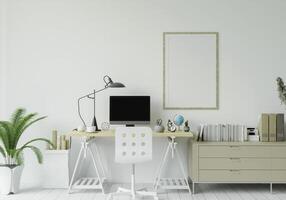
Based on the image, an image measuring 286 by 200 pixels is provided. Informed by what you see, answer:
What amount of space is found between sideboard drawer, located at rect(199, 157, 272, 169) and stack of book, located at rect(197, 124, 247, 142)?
322 mm

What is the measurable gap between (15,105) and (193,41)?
2606 millimetres

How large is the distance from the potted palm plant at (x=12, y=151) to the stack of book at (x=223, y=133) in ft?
6.58

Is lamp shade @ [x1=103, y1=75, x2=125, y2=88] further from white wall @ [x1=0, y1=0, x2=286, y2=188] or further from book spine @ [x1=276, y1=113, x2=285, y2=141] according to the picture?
book spine @ [x1=276, y1=113, x2=285, y2=141]

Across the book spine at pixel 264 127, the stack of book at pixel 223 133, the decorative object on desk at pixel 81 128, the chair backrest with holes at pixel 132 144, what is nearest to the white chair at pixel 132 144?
the chair backrest with holes at pixel 132 144

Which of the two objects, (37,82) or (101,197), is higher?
(37,82)

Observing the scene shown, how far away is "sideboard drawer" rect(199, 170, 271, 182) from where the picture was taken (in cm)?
477

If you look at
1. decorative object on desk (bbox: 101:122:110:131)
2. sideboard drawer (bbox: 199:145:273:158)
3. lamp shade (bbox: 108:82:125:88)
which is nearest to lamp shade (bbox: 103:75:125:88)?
lamp shade (bbox: 108:82:125:88)

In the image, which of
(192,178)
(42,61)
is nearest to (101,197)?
(192,178)

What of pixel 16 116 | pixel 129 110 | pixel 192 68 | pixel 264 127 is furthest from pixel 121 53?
pixel 264 127

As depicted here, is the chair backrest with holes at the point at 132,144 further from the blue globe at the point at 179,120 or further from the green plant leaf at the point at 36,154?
the green plant leaf at the point at 36,154

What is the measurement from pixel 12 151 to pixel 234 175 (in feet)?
8.98

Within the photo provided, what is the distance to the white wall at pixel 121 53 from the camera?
17.6 feet

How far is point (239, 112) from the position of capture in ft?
17.6

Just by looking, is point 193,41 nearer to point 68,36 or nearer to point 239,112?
point 239,112
